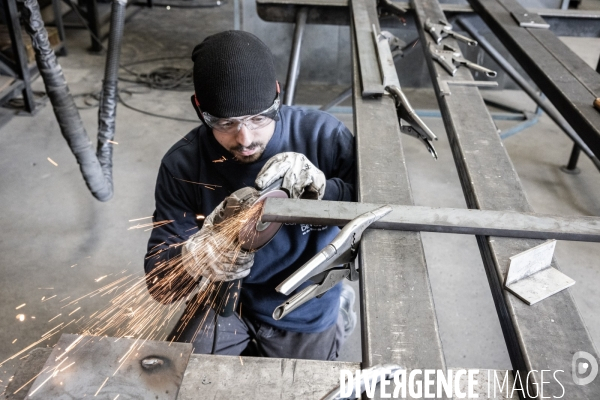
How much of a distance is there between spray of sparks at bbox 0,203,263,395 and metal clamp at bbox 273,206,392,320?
0.22 meters

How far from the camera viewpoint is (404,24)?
3250 mm

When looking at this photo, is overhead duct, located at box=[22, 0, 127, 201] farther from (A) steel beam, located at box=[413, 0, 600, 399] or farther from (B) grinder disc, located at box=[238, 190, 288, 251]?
(A) steel beam, located at box=[413, 0, 600, 399]

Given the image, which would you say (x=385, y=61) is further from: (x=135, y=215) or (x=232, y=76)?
(x=135, y=215)

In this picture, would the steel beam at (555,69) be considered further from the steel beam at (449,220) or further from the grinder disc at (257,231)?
the grinder disc at (257,231)

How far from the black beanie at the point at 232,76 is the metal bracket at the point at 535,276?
84 cm

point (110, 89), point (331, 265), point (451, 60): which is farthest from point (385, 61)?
point (110, 89)

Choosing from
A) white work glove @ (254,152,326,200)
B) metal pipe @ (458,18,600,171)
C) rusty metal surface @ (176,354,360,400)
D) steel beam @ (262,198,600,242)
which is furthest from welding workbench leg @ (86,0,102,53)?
rusty metal surface @ (176,354,360,400)

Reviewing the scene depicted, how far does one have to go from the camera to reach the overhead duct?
243 cm

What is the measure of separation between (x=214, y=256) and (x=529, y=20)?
192cm

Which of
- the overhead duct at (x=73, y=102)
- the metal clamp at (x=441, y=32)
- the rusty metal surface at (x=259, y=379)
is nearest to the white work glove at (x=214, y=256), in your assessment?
the rusty metal surface at (x=259, y=379)

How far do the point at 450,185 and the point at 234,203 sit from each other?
2.82 m

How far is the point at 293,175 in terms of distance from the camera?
1501 mm

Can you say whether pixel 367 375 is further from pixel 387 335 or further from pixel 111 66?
pixel 111 66

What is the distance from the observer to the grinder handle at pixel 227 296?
1.71 metres
